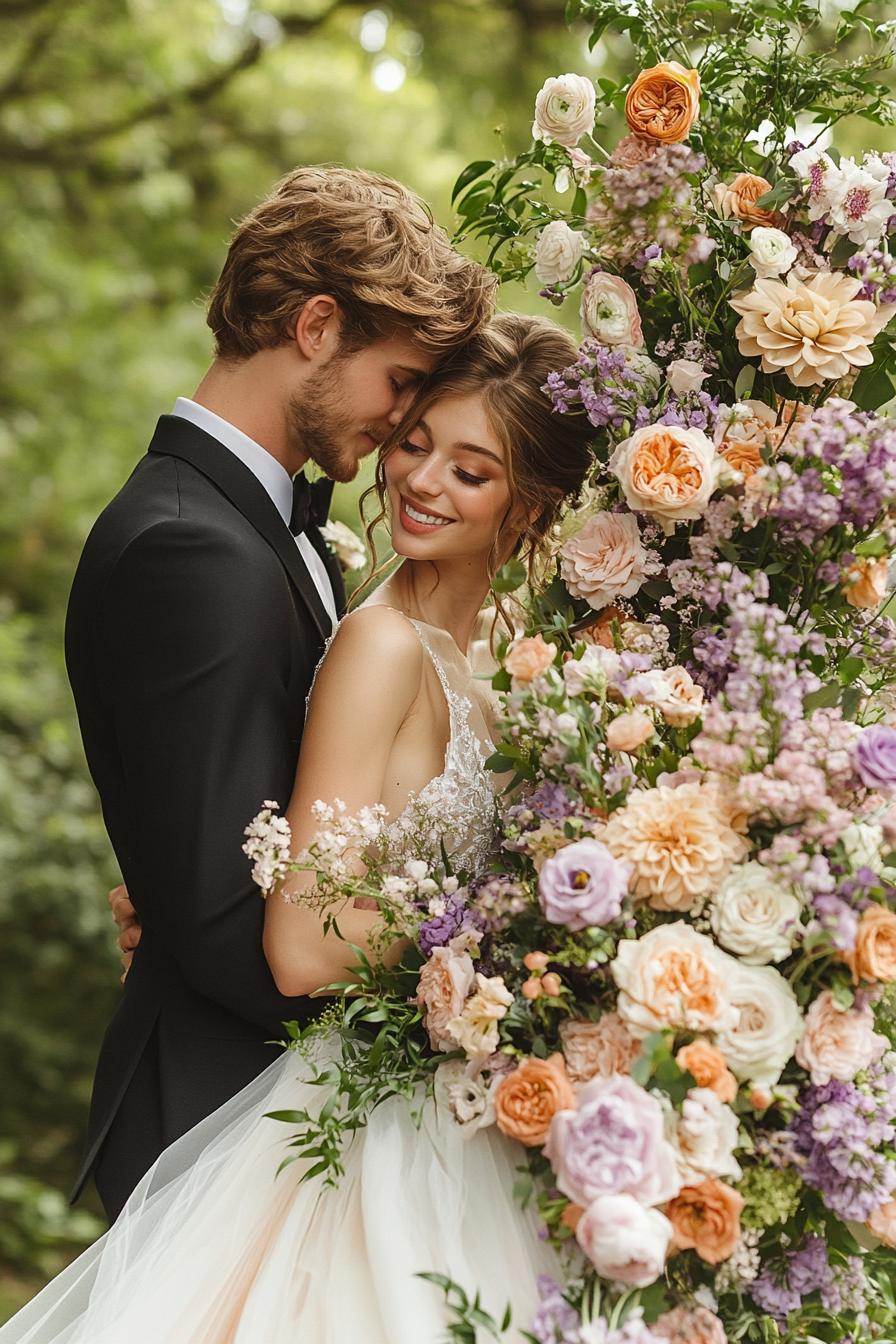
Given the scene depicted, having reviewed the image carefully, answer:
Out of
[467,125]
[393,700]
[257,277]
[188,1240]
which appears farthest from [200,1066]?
[467,125]

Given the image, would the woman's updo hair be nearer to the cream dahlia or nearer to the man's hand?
the cream dahlia

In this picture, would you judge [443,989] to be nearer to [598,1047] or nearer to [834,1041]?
[598,1047]

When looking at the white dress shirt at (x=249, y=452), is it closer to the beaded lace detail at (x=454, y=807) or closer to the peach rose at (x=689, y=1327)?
the beaded lace detail at (x=454, y=807)

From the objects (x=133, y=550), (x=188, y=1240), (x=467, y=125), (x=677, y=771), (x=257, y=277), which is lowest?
(x=188, y=1240)

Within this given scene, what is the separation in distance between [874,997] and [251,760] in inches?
41.1

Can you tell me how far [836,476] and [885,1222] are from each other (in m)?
1.00

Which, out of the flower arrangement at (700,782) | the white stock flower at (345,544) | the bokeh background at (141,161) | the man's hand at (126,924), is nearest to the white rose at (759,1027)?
the flower arrangement at (700,782)

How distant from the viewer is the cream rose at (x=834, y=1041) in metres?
1.66

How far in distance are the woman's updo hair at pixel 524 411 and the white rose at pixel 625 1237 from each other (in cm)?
143

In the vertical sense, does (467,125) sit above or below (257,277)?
above

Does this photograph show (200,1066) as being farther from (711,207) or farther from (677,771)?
(711,207)

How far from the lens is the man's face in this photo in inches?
105

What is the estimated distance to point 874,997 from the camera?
1.71 metres

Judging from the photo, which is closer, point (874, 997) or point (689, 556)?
point (874, 997)
